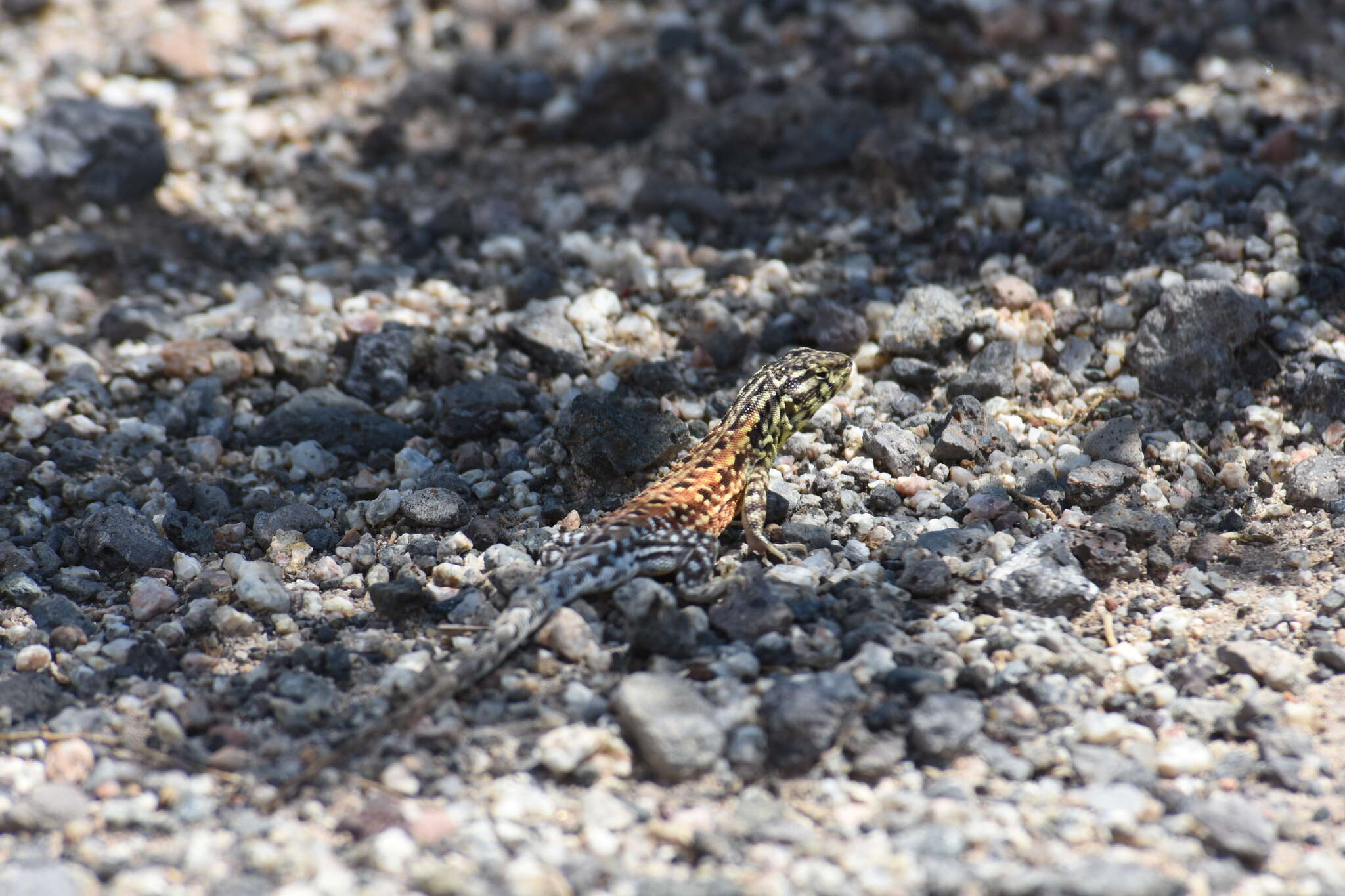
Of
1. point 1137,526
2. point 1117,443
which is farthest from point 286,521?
point 1117,443

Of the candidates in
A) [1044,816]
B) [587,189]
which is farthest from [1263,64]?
[1044,816]

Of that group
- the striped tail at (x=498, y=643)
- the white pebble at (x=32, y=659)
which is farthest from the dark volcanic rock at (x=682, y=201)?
the white pebble at (x=32, y=659)

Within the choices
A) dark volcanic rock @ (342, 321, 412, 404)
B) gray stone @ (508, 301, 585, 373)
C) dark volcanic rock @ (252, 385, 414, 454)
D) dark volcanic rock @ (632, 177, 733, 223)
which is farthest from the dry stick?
dark volcanic rock @ (632, 177, 733, 223)

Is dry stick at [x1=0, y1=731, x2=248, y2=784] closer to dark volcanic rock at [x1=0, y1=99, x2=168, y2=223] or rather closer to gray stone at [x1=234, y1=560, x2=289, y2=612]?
gray stone at [x1=234, y1=560, x2=289, y2=612]

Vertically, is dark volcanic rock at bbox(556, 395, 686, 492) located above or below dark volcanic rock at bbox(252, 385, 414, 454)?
above

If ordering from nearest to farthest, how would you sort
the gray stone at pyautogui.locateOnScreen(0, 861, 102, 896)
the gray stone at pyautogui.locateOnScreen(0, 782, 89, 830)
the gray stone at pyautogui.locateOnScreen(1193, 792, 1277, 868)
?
the gray stone at pyautogui.locateOnScreen(0, 861, 102, 896) < the gray stone at pyautogui.locateOnScreen(1193, 792, 1277, 868) < the gray stone at pyautogui.locateOnScreen(0, 782, 89, 830)

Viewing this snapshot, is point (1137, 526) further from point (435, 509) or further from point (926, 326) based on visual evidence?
point (435, 509)
